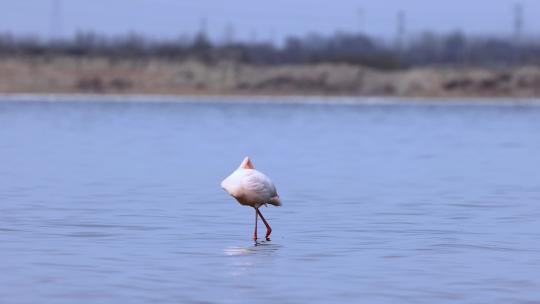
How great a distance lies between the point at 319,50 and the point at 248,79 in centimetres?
2349

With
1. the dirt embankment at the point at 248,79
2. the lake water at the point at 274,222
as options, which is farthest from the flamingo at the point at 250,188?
the dirt embankment at the point at 248,79

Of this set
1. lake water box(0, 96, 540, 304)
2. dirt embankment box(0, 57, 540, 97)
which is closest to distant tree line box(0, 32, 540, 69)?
dirt embankment box(0, 57, 540, 97)

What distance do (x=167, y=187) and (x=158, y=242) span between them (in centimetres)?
660

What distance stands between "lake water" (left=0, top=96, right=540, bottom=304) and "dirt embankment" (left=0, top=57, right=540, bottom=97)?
46734 millimetres

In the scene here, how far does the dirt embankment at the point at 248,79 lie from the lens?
269 ft

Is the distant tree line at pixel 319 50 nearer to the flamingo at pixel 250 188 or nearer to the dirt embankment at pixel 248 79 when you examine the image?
the dirt embankment at pixel 248 79

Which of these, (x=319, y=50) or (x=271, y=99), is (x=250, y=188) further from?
(x=319, y=50)

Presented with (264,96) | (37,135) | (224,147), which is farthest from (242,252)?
(264,96)

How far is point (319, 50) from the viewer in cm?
10706

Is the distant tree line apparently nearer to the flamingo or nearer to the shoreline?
the shoreline

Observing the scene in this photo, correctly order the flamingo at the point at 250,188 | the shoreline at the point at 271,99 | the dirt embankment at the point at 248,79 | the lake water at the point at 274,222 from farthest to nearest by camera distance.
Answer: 1. the dirt embankment at the point at 248,79
2. the shoreline at the point at 271,99
3. the flamingo at the point at 250,188
4. the lake water at the point at 274,222

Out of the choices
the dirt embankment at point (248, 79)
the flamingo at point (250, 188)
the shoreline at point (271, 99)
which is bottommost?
the shoreline at point (271, 99)

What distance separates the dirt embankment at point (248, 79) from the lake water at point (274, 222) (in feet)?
153

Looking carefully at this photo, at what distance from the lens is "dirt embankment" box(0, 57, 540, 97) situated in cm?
8200
